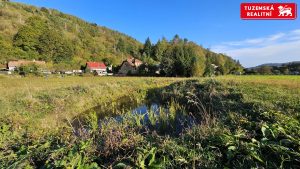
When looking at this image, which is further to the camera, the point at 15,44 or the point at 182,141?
the point at 15,44

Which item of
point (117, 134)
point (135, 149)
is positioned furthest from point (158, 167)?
point (117, 134)

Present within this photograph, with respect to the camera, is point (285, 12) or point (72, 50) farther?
point (72, 50)

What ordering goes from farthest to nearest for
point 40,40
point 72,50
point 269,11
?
point 72,50, point 40,40, point 269,11

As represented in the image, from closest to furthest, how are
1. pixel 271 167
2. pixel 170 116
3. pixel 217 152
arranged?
pixel 271 167, pixel 217 152, pixel 170 116

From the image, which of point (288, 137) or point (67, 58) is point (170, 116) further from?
point (67, 58)

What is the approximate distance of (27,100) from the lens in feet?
45.0

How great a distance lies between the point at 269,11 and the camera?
467 inches

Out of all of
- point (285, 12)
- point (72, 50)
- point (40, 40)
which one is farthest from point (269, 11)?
point (72, 50)

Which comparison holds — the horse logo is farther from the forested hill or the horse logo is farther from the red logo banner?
the forested hill

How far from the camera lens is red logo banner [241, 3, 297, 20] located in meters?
11.9

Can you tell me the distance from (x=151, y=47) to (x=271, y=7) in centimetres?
9507

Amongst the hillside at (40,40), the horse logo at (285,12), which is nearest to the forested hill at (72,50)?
the hillside at (40,40)

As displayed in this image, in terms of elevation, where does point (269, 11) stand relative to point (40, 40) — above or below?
below

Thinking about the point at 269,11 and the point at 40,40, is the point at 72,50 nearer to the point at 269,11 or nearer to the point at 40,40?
the point at 40,40
